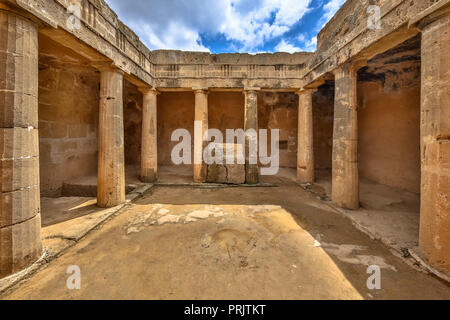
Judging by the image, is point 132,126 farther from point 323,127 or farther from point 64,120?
point 323,127

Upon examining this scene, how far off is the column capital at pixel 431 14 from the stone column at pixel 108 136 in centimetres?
618

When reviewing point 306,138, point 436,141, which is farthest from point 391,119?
point 436,141

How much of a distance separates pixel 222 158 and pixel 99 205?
4385mm

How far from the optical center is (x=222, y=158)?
25.4 ft

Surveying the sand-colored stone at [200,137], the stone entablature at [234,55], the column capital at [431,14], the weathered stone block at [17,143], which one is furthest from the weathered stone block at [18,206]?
the column capital at [431,14]

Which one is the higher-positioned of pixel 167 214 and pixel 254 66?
pixel 254 66

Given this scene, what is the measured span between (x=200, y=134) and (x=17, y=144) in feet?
18.5

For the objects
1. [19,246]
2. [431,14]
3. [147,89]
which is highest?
[147,89]

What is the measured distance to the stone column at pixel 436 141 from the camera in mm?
2617

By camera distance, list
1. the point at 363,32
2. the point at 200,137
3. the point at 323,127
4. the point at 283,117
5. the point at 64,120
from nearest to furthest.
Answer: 1. the point at 363,32
2. the point at 64,120
3. the point at 200,137
4. the point at 323,127
5. the point at 283,117

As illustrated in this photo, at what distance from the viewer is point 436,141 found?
107 inches
